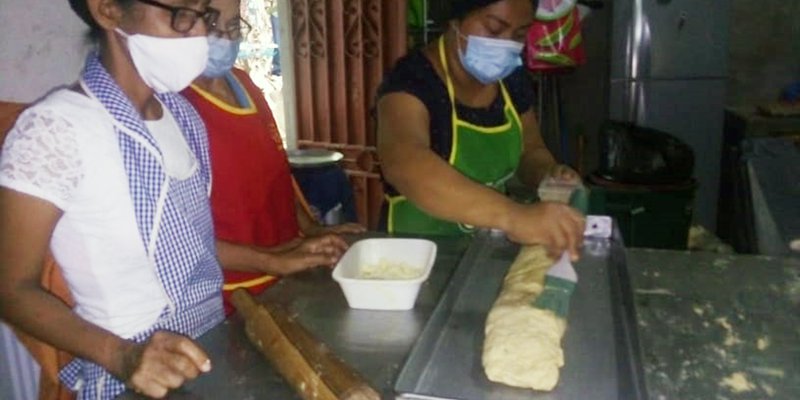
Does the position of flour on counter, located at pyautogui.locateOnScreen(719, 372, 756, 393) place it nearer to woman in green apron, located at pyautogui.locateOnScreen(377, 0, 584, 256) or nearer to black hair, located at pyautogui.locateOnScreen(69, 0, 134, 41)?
woman in green apron, located at pyautogui.locateOnScreen(377, 0, 584, 256)

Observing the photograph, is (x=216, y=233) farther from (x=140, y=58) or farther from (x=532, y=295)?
(x=532, y=295)

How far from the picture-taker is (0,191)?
3.37 ft

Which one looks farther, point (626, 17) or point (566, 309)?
point (626, 17)

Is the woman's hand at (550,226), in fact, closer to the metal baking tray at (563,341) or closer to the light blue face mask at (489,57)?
the metal baking tray at (563,341)

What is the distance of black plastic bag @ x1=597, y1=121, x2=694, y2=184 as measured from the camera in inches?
137

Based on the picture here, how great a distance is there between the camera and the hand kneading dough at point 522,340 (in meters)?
0.99

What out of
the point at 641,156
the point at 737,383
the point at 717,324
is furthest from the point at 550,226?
the point at 641,156

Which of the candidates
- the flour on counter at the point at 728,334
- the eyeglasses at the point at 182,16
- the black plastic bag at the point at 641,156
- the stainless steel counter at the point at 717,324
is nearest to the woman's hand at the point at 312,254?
the eyeglasses at the point at 182,16

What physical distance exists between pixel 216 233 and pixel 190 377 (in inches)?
25.5

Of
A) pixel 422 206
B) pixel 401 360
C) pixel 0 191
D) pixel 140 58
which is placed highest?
pixel 140 58

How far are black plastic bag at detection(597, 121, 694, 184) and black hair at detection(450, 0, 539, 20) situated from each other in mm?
2070

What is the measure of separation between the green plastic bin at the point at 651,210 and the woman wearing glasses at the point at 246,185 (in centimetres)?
208

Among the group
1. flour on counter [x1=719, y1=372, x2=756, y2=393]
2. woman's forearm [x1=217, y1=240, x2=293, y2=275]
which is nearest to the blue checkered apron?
woman's forearm [x1=217, y1=240, x2=293, y2=275]

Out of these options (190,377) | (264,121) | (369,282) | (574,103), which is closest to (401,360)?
(369,282)
